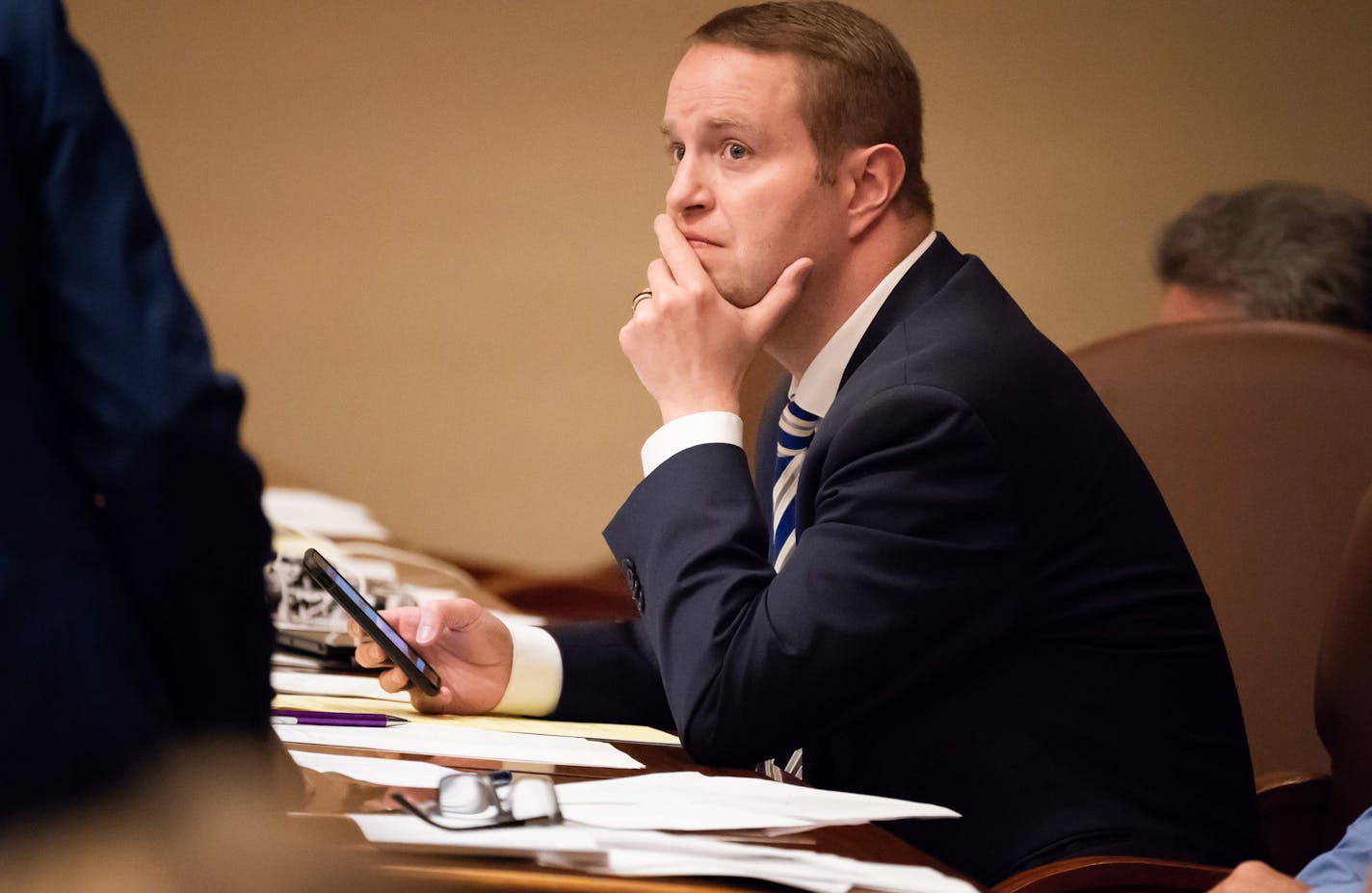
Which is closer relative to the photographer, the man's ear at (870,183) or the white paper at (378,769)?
the white paper at (378,769)

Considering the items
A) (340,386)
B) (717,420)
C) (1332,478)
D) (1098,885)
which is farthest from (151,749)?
(340,386)

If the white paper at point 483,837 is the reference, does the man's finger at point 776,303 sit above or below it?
above

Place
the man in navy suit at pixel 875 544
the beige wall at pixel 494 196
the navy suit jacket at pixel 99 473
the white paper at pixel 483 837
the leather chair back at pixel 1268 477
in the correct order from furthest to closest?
1. the beige wall at pixel 494 196
2. the leather chair back at pixel 1268 477
3. the man in navy suit at pixel 875 544
4. the white paper at pixel 483 837
5. the navy suit jacket at pixel 99 473

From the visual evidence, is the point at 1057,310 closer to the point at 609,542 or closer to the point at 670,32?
the point at 670,32

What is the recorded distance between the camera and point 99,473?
58 cm

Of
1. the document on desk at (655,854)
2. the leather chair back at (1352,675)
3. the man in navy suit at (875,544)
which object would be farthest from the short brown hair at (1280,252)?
the document on desk at (655,854)

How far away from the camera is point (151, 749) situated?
1.85ft

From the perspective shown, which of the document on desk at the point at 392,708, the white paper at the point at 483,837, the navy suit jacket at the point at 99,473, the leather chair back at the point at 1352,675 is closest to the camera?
the navy suit jacket at the point at 99,473

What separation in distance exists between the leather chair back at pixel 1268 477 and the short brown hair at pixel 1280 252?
21.0 inches

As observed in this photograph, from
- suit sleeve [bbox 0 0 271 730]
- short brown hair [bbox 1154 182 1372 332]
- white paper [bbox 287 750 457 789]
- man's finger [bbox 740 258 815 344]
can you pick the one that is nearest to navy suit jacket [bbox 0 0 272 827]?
suit sleeve [bbox 0 0 271 730]

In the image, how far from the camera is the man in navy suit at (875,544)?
1.08 metres

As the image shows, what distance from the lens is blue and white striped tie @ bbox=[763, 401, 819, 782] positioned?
138 cm

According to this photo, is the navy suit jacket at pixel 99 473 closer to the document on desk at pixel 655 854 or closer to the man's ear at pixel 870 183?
the document on desk at pixel 655 854

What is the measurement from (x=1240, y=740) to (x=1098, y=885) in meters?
0.37
